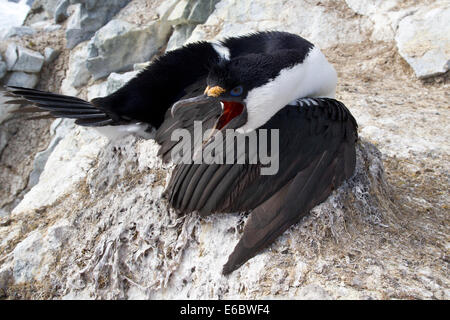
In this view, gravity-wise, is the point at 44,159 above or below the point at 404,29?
below

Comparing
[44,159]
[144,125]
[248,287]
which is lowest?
[44,159]

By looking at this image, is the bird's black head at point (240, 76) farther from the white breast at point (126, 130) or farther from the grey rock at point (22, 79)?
the grey rock at point (22, 79)

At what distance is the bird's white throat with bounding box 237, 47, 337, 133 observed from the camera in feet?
6.14

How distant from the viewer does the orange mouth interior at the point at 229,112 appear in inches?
76.3

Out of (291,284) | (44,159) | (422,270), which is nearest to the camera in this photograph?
→ (291,284)

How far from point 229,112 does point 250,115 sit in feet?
0.45

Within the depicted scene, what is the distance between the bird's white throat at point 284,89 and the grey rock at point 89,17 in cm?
870

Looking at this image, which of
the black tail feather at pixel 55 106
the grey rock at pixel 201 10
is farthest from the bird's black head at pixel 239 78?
the grey rock at pixel 201 10

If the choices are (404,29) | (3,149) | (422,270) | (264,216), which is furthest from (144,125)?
(3,149)

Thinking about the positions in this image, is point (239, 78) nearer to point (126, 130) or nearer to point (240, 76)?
point (240, 76)

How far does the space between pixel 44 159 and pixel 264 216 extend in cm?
723

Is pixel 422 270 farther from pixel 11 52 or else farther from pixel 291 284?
pixel 11 52

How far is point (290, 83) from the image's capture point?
6.48ft

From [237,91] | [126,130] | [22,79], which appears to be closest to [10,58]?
[22,79]
